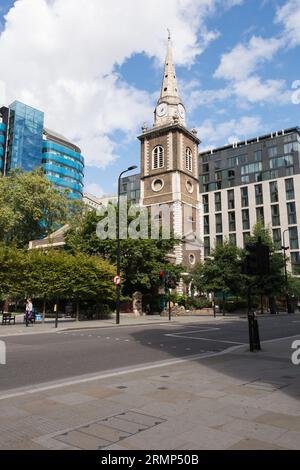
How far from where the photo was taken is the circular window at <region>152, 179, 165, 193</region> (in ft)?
186

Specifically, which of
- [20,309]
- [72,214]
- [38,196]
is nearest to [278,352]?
[20,309]

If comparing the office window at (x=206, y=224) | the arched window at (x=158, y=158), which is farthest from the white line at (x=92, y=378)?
the office window at (x=206, y=224)

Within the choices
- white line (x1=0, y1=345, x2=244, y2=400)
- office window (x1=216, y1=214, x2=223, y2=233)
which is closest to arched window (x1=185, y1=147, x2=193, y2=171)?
office window (x1=216, y1=214, x2=223, y2=233)

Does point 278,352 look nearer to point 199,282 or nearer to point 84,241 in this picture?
point 84,241

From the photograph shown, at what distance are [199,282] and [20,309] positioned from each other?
21.7 m

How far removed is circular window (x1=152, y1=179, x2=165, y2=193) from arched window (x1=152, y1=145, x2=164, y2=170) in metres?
2.19

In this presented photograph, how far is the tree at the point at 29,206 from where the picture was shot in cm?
5062

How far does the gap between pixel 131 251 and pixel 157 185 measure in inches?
929

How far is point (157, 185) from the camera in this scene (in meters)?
57.6

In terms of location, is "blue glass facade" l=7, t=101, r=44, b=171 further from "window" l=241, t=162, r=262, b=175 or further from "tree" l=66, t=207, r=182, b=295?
"tree" l=66, t=207, r=182, b=295

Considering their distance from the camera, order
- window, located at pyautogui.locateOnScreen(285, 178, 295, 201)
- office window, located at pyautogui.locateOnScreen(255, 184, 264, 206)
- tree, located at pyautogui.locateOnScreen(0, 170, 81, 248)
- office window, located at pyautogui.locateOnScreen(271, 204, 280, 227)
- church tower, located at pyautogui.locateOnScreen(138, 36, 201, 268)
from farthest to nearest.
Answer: office window, located at pyautogui.locateOnScreen(255, 184, 264, 206) → office window, located at pyautogui.locateOnScreen(271, 204, 280, 227) → window, located at pyautogui.locateOnScreen(285, 178, 295, 201) → church tower, located at pyautogui.locateOnScreen(138, 36, 201, 268) → tree, located at pyautogui.locateOnScreen(0, 170, 81, 248)

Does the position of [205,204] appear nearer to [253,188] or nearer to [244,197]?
[244,197]

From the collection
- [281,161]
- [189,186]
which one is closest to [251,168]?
[281,161]

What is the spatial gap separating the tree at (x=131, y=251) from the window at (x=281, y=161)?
5010 centimetres
